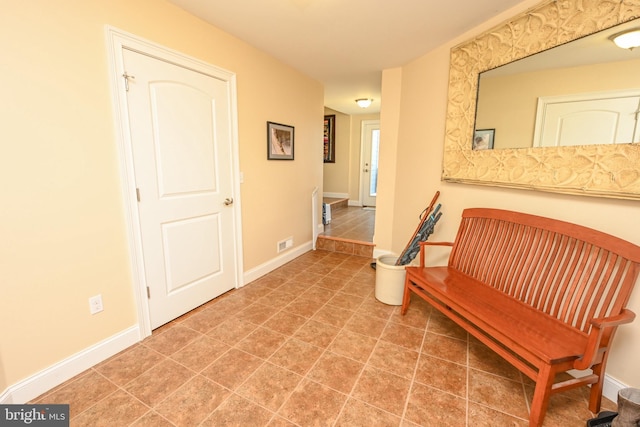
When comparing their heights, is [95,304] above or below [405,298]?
above

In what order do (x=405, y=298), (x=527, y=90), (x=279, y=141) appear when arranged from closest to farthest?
(x=527, y=90) → (x=405, y=298) → (x=279, y=141)

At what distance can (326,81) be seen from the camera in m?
3.90

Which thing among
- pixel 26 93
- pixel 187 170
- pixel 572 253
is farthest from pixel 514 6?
pixel 26 93

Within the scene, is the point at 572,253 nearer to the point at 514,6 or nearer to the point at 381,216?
the point at 514,6

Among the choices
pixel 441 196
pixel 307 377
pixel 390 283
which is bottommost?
pixel 307 377

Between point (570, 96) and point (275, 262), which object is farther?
point (275, 262)

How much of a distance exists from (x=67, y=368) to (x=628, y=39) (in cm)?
355

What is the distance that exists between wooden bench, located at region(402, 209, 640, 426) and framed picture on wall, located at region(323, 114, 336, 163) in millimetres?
4894

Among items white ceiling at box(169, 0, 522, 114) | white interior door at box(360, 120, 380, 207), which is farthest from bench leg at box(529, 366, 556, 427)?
white interior door at box(360, 120, 380, 207)

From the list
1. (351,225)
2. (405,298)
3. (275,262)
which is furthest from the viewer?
(351,225)

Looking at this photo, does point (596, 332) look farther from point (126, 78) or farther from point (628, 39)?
point (126, 78)

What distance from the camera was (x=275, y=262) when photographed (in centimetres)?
336

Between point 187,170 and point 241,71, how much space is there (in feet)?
3.71

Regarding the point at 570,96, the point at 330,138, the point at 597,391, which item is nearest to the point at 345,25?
the point at 570,96
